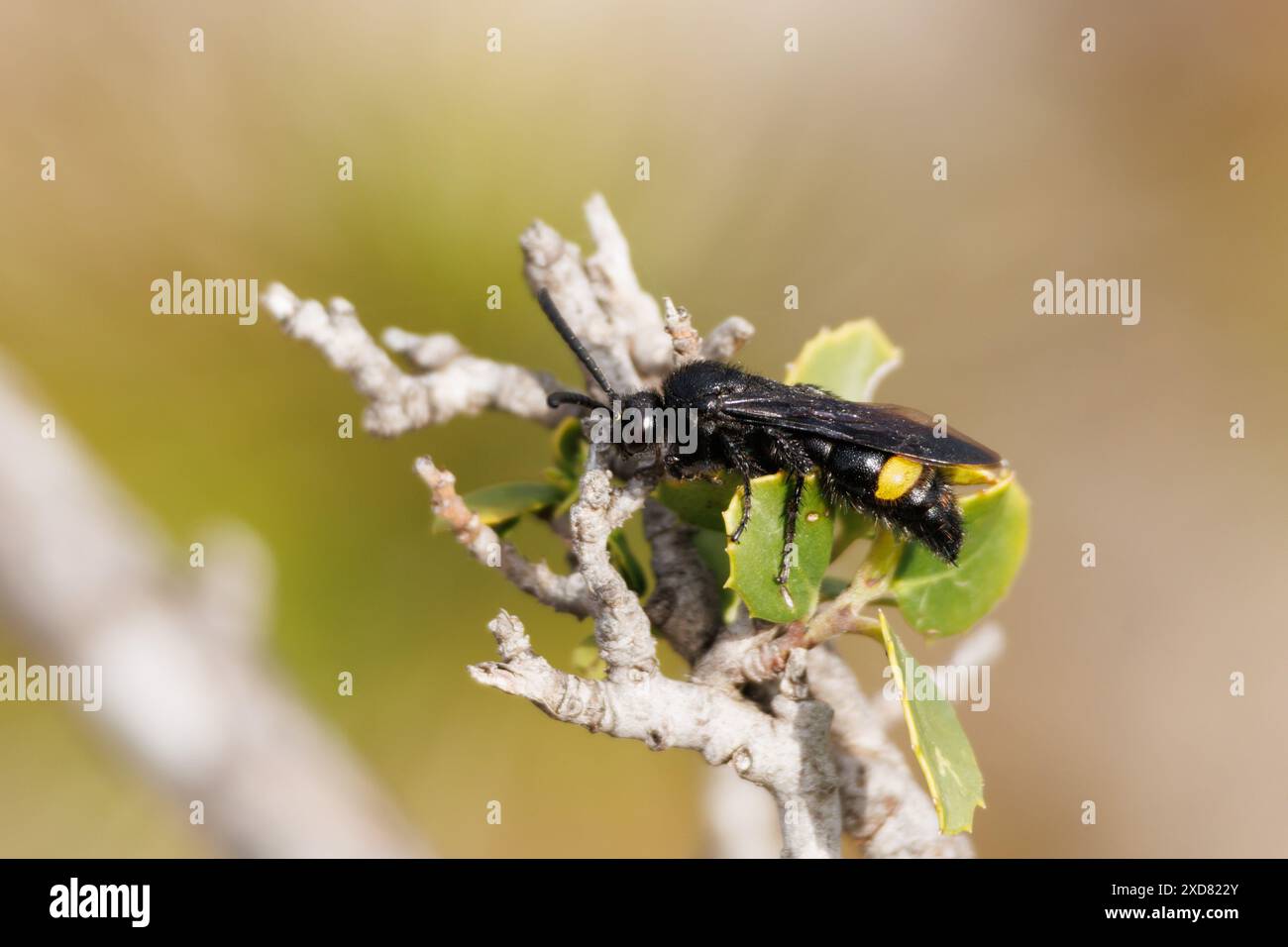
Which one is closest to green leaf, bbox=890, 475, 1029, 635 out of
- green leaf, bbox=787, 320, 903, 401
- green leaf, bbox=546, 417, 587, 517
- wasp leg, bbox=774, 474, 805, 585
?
wasp leg, bbox=774, 474, 805, 585

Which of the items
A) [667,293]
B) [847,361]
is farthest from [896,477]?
[667,293]

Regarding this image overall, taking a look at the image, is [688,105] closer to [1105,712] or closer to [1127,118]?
[1127,118]

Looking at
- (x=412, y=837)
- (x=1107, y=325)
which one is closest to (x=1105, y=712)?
(x=1107, y=325)

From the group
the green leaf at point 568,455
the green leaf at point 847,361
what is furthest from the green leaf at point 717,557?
the green leaf at point 847,361

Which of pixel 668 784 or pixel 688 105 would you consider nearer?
pixel 668 784

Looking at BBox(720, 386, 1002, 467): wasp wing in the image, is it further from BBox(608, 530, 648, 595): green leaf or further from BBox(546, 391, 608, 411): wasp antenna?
BBox(608, 530, 648, 595): green leaf
